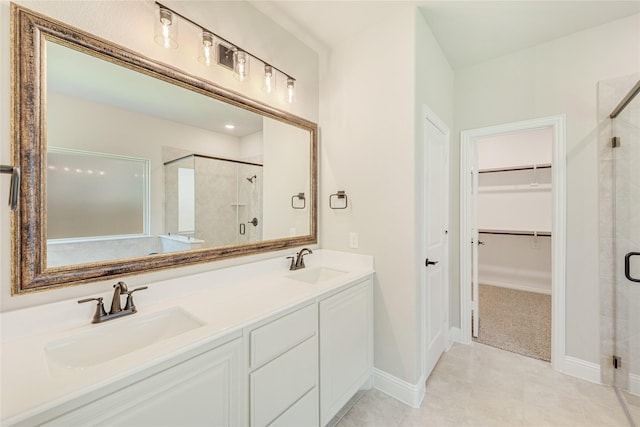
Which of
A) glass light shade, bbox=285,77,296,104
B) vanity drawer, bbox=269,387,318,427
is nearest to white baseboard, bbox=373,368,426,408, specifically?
vanity drawer, bbox=269,387,318,427

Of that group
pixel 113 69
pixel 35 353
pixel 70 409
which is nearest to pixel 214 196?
pixel 113 69

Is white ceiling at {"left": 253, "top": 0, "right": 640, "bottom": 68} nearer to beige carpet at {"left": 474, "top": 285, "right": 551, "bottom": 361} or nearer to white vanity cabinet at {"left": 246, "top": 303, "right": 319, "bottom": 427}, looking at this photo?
white vanity cabinet at {"left": 246, "top": 303, "right": 319, "bottom": 427}

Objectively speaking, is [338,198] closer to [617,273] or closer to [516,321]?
[617,273]

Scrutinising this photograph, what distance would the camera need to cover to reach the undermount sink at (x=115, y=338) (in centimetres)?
97

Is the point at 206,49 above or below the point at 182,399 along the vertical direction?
above

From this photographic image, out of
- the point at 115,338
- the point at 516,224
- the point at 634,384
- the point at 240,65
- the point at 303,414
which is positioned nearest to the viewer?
the point at 115,338

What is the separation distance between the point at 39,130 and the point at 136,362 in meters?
0.99

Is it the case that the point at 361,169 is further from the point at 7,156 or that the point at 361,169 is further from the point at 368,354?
the point at 7,156

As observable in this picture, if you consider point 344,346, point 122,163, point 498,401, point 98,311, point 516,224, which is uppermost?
point 122,163

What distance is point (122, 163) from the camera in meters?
1.31

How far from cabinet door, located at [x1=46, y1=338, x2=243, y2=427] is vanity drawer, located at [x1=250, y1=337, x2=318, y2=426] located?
3.5 inches

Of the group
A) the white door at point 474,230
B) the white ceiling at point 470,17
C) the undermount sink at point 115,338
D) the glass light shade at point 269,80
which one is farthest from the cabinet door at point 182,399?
the white door at point 474,230

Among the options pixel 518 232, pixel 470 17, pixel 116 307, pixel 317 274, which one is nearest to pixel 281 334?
pixel 116 307

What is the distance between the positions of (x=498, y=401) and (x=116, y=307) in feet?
8.10
